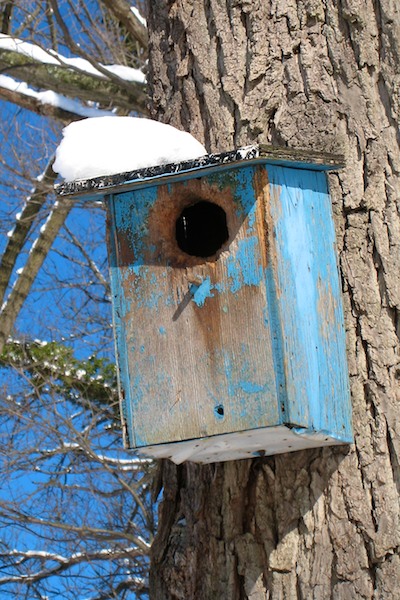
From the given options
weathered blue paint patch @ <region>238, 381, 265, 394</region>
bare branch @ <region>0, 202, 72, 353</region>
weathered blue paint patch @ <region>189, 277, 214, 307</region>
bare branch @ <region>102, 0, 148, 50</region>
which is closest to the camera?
weathered blue paint patch @ <region>238, 381, 265, 394</region>

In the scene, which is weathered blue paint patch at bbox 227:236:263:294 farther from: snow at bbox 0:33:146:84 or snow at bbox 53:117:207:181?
snow at bbox 0:33:146:84

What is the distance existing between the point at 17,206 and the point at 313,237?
503 cm

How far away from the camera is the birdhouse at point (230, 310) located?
2312 millimetres

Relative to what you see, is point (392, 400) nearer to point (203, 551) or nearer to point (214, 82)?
point (203, 551)

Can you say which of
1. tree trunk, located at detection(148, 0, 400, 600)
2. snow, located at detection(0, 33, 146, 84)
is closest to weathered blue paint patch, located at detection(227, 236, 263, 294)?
tree trunk, located at detection(148, 0, 400, 600)

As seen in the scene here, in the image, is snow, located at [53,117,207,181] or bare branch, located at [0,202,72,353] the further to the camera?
bare branch, located at [0,202,72,353]

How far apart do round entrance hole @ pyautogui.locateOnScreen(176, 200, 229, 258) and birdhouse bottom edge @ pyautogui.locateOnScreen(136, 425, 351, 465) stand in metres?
0.47

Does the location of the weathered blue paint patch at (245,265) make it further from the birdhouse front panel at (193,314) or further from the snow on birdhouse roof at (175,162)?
the snow on birdhouse roof at (175,162)

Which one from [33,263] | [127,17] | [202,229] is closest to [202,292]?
[202,229]

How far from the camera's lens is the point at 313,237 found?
8.24 ft

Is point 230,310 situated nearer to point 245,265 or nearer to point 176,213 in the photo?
point 245,265

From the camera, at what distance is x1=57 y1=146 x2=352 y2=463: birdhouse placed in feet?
7.59

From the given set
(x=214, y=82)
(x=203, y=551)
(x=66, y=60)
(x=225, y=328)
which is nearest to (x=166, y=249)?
(x=225, y=328)

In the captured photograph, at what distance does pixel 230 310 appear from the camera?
2.36 meters
